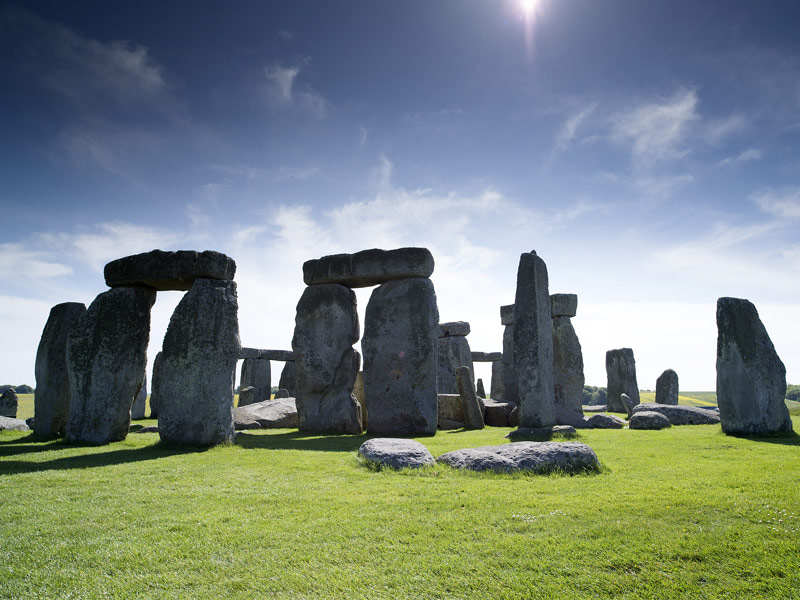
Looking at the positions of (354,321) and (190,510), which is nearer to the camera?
(190,510)

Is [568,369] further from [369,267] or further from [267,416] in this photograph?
[267,416]

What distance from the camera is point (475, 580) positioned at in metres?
2.91

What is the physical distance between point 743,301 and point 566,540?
975 centimetres

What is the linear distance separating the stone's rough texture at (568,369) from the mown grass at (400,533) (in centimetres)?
1148

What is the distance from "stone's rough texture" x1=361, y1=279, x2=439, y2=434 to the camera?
1155cm

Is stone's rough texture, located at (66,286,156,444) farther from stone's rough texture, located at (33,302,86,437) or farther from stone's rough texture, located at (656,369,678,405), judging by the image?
stone's rough texture, located at (656,369,678,405)

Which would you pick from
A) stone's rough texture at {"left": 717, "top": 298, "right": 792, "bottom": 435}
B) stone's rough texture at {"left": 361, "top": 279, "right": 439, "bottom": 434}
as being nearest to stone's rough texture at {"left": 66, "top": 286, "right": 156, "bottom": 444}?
stone's rough texture at {"left": 361, "top": 279, "right": 439, "bottom": 434}

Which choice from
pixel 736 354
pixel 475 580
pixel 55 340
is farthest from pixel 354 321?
pixel 475 580

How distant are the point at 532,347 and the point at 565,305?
7.93 meters

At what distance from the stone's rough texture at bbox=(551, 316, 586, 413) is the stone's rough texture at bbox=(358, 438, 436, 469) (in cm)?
1215

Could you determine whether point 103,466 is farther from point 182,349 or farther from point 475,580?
point 475,580

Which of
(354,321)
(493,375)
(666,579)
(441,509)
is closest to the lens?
(666,579)

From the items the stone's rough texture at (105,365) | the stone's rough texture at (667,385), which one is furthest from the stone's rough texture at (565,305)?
the stone's rough texture at (105,365)

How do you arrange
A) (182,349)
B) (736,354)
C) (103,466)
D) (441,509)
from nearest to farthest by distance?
1. (441,509)
2. (103,466)
3. (182,349)
4. (736,354)
